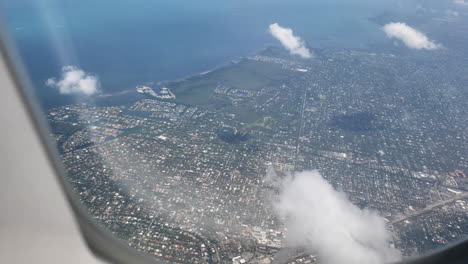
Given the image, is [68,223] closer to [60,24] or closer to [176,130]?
[176,130]

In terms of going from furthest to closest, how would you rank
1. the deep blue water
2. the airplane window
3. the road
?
the deep blue water < the road < the airplane window

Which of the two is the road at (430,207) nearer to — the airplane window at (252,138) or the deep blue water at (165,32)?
the airplane window at (252,138)

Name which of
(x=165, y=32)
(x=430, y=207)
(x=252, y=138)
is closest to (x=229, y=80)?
(x=252, y=138)

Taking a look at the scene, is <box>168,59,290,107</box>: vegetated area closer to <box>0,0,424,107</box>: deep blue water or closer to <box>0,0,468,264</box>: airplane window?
<box>0,0,468,264</box>: airplane window

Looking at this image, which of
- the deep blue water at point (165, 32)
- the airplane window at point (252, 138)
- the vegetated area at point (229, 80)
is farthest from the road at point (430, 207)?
the deep blue water at point (165, 32)

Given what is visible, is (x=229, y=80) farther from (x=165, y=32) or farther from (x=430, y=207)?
(x=165, y=32)

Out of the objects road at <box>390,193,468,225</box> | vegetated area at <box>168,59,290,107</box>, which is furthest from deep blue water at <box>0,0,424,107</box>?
road at <box>390,193,468,225</box>
